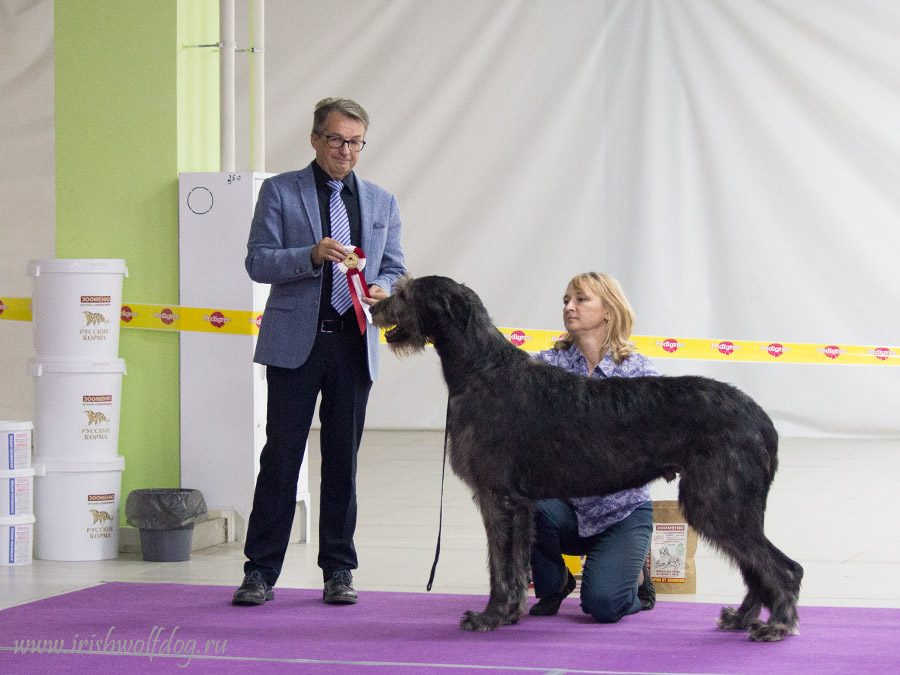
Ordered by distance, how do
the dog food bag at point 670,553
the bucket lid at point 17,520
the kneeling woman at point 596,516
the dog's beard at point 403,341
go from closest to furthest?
1. the dog's beard at point 403,341
2. the kneeling woman at point 596,516
3. the dog food bag at point 670,553
4. the bucket lid at point 17,520

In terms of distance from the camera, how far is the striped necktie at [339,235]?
163 inches

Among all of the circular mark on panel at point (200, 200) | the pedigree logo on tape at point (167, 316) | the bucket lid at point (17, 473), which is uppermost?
the circular mark on panel at point (200, 200)

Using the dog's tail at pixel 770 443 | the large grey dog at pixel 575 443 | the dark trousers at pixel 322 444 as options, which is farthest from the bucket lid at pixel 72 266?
the dog's tail at pixel 770 443

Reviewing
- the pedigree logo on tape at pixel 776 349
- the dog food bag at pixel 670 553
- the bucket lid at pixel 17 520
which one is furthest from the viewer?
the pedigree logo on tape at pixel 776 349

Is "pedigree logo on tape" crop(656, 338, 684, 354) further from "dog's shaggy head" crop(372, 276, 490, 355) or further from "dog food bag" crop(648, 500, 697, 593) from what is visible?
"dog's shaggy head" crop(372, 276, 490, 355)

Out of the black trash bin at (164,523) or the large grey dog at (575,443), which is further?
the black trash bin at (164,523)

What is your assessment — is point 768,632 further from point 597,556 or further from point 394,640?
point 394,640

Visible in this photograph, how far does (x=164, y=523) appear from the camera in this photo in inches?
204

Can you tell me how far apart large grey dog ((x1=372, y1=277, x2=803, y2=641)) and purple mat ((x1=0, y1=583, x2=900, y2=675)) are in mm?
173

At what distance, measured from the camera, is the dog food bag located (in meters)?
4.41

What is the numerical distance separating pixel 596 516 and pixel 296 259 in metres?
1.40

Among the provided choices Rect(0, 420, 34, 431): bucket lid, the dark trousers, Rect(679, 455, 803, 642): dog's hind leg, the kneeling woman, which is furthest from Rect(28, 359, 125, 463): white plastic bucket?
Rect(679, 455, 803, 642): dog's hind leg

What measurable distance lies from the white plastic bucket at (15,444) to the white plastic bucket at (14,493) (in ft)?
0.11

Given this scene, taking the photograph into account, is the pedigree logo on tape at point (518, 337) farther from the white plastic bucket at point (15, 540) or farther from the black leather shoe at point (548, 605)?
the black leather shoe at point (548, 605)
